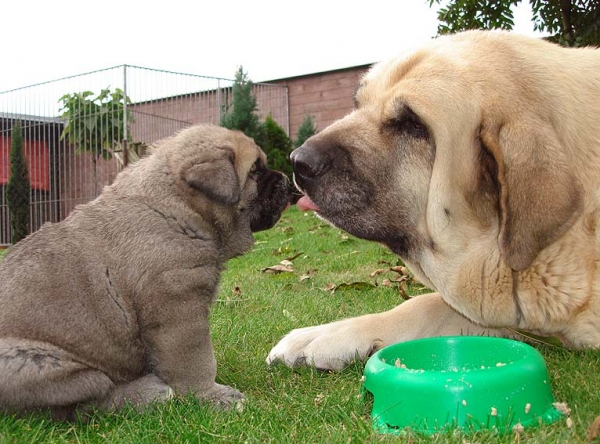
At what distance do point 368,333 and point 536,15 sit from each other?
5265 millimetres

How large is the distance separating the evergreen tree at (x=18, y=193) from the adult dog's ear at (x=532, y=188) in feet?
43.4

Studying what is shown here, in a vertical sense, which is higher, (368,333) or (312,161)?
(312,161)

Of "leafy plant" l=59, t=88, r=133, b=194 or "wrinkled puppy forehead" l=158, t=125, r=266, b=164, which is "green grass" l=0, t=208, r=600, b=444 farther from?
"leafy plant" l=59, t=88, r=133, b=194

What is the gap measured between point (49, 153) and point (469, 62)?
13.7 metres

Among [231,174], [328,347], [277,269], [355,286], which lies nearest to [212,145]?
[231,174]

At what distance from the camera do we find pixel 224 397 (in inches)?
86.5

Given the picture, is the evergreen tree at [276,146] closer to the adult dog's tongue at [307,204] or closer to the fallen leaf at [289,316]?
the fallen leaf at [289,316]

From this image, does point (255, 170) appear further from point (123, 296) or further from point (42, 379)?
point (42, 379)

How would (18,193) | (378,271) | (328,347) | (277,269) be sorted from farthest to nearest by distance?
(18,193)
(277,269)
(378,271)
(328,347)

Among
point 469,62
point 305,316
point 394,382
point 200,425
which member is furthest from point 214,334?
point 469,62

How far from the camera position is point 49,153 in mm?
14555

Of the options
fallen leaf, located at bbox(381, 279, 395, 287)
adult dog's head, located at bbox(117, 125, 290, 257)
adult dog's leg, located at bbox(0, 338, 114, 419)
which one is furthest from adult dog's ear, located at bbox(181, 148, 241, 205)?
fallen leaf, located at bbox(381, 279, 395, 287)

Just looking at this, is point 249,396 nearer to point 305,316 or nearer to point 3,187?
point 305,316

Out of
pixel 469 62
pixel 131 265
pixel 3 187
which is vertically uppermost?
pixel 469 62
